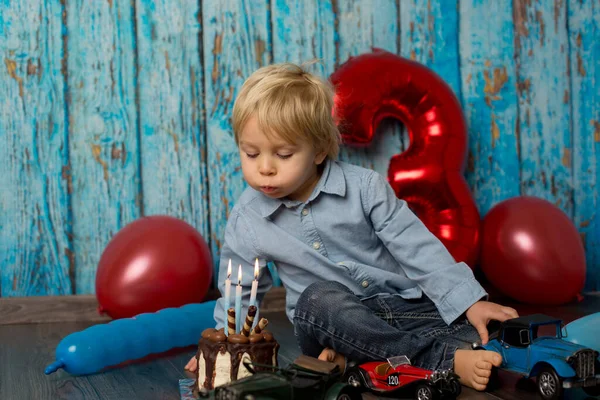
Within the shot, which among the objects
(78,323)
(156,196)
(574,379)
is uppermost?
(156,196)

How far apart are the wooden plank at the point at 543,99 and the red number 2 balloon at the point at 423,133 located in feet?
1.28

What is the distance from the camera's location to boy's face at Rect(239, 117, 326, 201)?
1.34m

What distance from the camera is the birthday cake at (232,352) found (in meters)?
1.10

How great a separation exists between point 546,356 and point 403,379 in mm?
232

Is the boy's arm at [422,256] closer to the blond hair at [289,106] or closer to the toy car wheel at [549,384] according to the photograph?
the blond hair at [289,106]

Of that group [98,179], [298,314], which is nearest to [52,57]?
[98,179]

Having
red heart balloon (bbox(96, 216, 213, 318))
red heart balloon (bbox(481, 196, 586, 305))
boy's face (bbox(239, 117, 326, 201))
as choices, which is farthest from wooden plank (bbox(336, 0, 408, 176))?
boy's face (bbox(239, 117, 326, 201))

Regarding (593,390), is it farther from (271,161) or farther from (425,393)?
(271,161)

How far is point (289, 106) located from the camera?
1354 millimetres

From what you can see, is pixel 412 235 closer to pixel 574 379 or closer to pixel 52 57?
pixel 574 379

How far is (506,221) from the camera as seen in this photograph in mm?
2047

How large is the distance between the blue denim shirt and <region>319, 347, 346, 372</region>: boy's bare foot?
0.14 m

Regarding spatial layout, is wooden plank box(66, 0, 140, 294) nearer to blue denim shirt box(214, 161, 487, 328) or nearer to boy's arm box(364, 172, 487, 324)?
blue denim shirt box(214, 161, 487, 328)

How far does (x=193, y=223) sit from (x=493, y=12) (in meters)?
1.19
